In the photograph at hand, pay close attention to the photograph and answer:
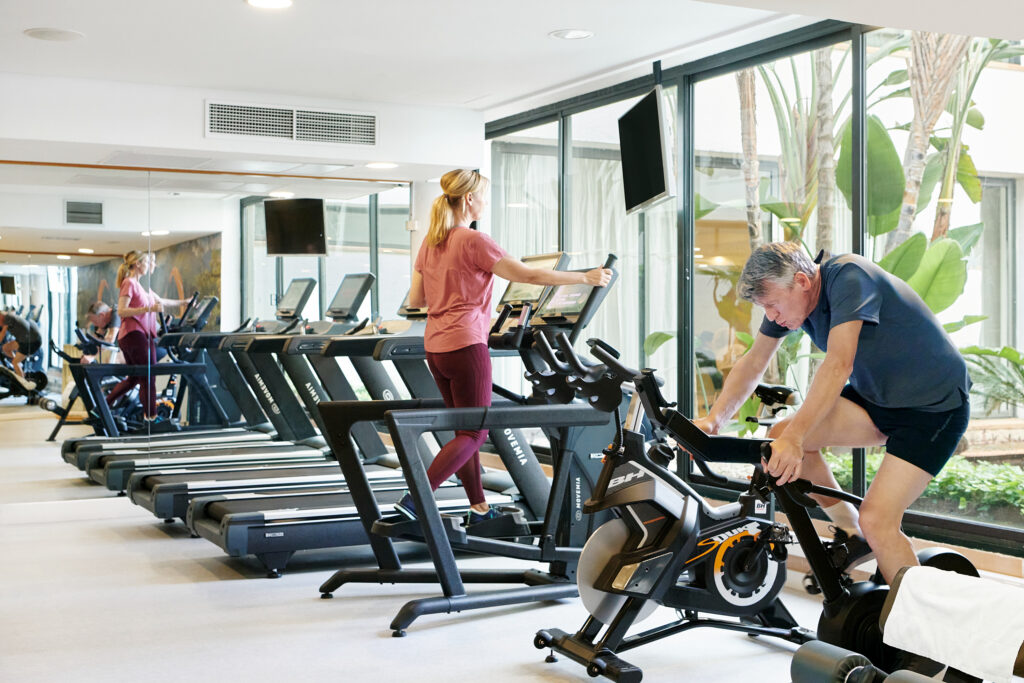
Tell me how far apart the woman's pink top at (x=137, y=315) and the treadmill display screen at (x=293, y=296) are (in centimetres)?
81

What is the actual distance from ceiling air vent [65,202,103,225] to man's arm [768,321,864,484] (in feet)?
16.9

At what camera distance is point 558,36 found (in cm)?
569

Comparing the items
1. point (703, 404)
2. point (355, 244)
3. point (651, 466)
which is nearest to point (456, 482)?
point (703, 404)

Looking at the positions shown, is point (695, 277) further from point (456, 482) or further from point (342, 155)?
point (342, 155)

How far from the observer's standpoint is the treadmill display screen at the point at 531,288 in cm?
475

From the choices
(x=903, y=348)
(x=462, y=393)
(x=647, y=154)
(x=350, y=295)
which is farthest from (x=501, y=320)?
(x=350, y=295)

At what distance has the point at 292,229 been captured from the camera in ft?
23.7

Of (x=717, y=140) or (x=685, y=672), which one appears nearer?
(x=685, y=672)

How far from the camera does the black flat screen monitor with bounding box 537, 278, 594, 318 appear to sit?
4.55 metres

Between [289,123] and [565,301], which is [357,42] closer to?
[289,123]

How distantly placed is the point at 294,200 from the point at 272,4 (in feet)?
7.72

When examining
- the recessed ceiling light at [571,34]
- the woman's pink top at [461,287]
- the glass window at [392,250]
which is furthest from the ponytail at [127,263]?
the woman's pink top at [461,287]

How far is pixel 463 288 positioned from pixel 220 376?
3.63 meters

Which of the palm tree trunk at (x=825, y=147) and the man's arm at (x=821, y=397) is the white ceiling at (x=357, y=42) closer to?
the palm tree trunk at (x=825, y=147)
